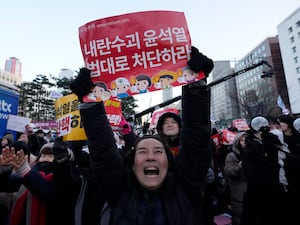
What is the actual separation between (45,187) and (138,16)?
1.66 m

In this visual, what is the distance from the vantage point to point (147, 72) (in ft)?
5.59

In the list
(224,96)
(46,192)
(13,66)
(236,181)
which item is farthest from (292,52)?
(13,66)

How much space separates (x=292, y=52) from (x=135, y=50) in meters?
56.5

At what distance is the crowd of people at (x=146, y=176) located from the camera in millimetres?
1519

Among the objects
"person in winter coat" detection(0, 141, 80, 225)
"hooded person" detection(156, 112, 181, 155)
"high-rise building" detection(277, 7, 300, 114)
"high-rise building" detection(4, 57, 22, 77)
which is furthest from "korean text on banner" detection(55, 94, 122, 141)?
"high-rise building" detection(4, 57, 22, 77)

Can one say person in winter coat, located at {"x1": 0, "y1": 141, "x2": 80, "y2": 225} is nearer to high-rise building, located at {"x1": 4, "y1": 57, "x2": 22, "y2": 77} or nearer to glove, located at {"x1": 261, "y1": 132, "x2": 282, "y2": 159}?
glove, located at {"x1": 261, "y1": 132, "x2": 282, "y2": 159}

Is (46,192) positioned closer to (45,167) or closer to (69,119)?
(45,167)

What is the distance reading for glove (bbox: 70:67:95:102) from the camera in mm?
1586

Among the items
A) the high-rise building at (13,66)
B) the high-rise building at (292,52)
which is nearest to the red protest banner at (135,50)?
the high-rise building at (292,52)

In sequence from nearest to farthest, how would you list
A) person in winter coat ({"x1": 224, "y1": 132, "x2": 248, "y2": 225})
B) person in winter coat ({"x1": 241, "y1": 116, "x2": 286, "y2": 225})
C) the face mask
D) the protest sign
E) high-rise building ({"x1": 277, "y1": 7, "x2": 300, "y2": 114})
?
the face mask, person in winter coat ({"x1": 241, "y1": 116, "x2": 286, "y2": 225}), person in winter coat ({"x1": 224, "y1": 132, "x2": 248, "y2": 225}), the protest sign, high-rise building ({"x1": 277, "y1": 7, "x2": 300, "y2": 114})

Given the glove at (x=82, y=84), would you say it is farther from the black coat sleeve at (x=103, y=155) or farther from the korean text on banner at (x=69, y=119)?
the korean text on banner at (x=69, y=119)

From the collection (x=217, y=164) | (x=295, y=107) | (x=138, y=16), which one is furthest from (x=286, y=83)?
(x=138, y=16)

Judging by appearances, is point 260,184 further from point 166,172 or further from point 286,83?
point 286,83

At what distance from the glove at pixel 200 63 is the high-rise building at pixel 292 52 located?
49.8 metres
